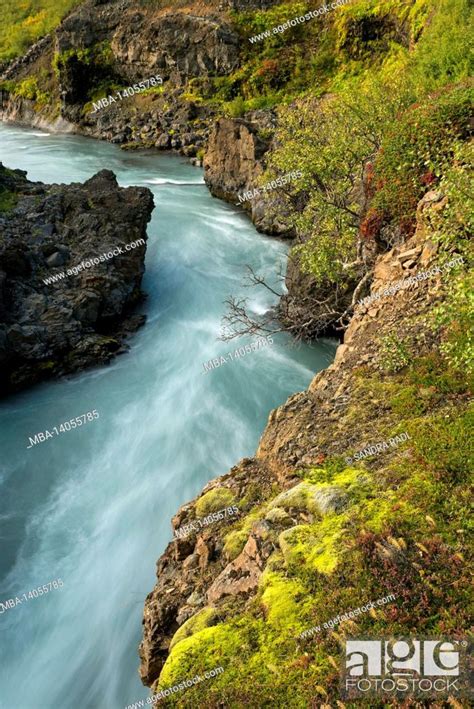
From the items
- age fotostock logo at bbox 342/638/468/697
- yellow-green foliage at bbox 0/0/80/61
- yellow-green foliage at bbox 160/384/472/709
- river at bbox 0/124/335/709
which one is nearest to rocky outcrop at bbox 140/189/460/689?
yellow-green foliage at bbox 160/384/472/709

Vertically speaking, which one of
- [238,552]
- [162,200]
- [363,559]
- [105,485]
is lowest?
[105,485]

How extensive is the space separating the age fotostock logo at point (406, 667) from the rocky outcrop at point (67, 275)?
54.0ft

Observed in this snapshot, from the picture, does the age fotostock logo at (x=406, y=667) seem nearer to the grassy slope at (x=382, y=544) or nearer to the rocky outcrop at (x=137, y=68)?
the grassy slope at (x=382, y=544)

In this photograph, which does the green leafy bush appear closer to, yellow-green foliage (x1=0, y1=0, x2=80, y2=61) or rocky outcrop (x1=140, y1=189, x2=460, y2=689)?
rocky outcrop (x1=140, y1=189, x2=460, y2=689)

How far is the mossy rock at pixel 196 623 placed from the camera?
744 cm

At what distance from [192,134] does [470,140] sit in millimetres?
42079

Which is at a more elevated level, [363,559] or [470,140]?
[470,140]

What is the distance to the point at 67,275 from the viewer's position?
72.2 ft

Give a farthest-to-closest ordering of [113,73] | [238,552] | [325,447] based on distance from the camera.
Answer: [113,73], [325,447], [238,552]

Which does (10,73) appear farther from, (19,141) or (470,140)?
(470,140)

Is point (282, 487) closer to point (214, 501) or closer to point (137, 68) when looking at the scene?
point (214, 501)

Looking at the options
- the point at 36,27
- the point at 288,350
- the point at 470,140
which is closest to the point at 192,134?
the point at 288,350

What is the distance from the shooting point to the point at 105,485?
16156mm

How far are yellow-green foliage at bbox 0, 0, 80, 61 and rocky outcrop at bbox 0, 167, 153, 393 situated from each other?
76390 millimetres
